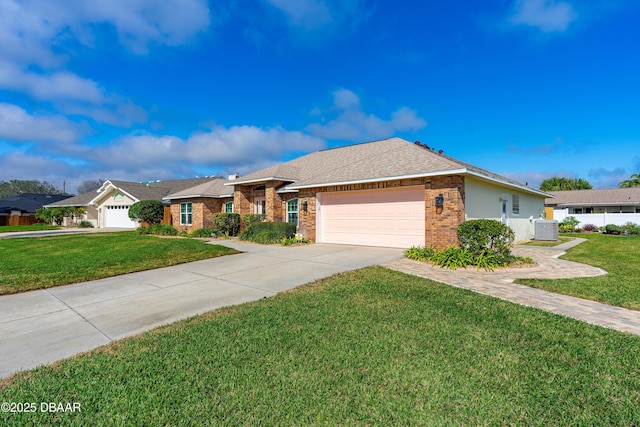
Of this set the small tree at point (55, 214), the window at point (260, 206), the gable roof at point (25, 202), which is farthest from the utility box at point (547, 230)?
the gable roof at point (25, 202)

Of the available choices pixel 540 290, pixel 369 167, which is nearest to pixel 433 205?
pixel 369 167

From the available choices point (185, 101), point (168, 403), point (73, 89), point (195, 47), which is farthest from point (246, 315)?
point (73, 89)

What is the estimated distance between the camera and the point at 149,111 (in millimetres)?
33188

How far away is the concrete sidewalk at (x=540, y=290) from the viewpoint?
4520 mm

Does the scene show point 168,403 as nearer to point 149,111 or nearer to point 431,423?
point 431,423

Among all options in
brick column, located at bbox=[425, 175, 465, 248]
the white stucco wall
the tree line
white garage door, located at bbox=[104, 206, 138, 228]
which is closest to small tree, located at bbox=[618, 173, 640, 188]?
the white stucco wall

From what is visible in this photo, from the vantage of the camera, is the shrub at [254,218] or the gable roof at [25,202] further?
the gable roof at [25,202]

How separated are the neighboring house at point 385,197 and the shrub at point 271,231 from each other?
700 millimetres

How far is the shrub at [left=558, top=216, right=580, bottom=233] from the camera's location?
80.4 ft

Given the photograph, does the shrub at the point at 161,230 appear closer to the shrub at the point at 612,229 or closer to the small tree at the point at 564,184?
the shrub at the point at 612,229

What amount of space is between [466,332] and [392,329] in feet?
3.07

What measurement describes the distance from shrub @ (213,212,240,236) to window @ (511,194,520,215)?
48.4 ft

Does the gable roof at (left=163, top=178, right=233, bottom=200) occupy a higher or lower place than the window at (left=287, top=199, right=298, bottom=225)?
higher

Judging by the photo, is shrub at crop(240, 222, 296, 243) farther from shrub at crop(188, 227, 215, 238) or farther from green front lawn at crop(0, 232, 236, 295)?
shrub at crop(188, 227, 215, 238)
